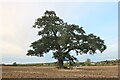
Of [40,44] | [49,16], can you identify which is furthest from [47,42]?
[49,16]

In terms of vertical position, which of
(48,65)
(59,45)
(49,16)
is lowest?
(48,65)

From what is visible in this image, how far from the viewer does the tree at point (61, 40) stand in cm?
2833

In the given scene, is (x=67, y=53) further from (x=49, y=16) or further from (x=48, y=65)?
(x=49, y=16)

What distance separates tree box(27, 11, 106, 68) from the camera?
28328 mm

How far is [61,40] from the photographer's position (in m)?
27.9

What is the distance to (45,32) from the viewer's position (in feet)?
95.3

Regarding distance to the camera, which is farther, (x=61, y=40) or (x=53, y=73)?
(x=61, y=40)

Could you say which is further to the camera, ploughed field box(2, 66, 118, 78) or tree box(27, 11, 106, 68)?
tree box(27, 11, 106, 68)

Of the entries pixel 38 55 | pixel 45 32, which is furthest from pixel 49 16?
pixel 38 55

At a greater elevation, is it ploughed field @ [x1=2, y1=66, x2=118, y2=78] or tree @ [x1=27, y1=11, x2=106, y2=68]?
tree @ [x1=27, y1=11, x2=106, y2=68]

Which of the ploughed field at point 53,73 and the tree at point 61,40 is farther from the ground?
the tree at point 61,40

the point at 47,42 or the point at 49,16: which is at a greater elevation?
the point at 49,16

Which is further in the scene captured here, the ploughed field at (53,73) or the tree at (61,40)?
the tree at (61,40)

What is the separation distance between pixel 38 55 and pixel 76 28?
4696 mm
